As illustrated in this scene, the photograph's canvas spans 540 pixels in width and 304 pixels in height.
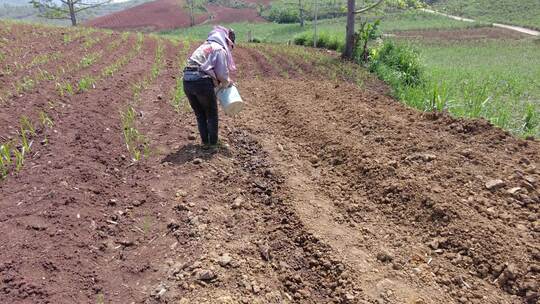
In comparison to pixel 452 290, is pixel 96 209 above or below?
above

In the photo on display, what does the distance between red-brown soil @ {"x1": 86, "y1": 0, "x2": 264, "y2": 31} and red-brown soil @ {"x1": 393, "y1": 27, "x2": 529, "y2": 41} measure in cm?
2068

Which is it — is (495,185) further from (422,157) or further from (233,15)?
(233,15)

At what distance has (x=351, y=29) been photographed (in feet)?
40.9

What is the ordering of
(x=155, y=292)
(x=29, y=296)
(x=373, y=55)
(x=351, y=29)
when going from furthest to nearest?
(x=351, y=29) < (x=373, y=55) < (x=155, y=292) < (x=29, y=296)

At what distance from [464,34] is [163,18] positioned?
107 feet

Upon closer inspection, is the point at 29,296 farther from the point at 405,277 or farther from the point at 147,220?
the point at 405,277

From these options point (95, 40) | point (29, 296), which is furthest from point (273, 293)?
point (95, 40)

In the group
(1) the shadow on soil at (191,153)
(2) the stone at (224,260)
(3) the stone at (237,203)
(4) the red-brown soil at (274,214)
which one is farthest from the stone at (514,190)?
(1) the shadow on soil at (191,153)

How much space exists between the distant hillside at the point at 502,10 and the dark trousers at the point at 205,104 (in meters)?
34.1

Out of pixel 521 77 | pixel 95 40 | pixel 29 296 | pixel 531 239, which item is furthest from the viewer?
pixel 95 40

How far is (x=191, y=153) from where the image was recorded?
16.9 ft

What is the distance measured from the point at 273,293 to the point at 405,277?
3.60 ft

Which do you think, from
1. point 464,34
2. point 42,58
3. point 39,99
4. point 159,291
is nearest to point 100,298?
point 159,291

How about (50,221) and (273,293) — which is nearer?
(273,293)
